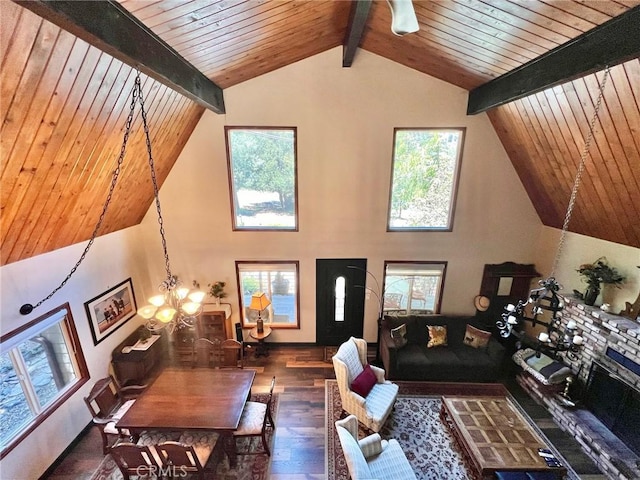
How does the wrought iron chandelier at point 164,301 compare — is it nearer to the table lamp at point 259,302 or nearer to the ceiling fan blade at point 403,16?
the table lamp at point 259,302

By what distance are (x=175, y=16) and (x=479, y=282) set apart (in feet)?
20.2

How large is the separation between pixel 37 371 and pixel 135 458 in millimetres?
1800

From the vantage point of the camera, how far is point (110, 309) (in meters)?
4.77

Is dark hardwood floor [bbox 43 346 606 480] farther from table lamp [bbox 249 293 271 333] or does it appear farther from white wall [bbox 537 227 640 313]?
white wall [bbox 537 227 640 313]

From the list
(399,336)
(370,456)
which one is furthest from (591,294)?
(370,456)

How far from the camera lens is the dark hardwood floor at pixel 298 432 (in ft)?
12.0

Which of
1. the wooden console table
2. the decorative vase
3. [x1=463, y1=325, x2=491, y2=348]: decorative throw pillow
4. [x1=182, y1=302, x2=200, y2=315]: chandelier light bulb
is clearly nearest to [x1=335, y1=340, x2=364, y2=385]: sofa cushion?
the wooden console table

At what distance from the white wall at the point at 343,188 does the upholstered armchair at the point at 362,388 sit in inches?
60.2

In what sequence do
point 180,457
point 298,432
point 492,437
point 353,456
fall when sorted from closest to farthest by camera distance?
point 353,456 → point 180,457 → point 492,437 → point 298,432

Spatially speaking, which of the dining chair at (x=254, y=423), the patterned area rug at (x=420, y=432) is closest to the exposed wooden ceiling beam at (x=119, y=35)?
the dining chair at (x=254, y=423)

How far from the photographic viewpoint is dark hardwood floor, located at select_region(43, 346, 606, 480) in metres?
3.65

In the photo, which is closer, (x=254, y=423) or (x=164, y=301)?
(x=164, y=301)

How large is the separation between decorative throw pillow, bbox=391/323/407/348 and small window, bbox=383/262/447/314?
527 millimetres

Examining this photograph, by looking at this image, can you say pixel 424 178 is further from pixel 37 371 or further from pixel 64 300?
pixel 37 371
